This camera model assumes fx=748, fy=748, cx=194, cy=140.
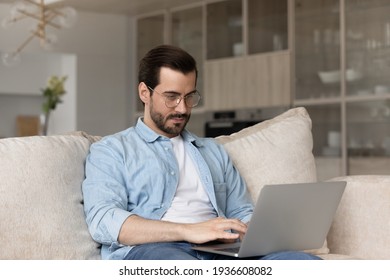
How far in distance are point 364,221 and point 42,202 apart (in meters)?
1.20

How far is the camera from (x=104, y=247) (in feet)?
7.50

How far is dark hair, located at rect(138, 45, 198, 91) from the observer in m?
2.42

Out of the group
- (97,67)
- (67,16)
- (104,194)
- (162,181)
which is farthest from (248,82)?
(104,194)

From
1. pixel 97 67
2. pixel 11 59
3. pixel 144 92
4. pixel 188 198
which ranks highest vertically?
pixel 97 67

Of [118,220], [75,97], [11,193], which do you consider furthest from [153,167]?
[75,97]

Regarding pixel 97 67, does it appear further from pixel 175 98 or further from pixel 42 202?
pixel 42 202

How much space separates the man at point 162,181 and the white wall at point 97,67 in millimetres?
6338

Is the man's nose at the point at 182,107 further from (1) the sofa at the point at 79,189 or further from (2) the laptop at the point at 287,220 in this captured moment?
(2) the laptop at the point at 287,220

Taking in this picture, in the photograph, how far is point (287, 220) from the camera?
2070mm

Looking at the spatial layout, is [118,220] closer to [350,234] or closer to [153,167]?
[153,167]

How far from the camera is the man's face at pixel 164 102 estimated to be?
7.90ft

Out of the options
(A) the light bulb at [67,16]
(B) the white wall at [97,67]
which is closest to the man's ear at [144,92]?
(A) the light bulb at [67,16]

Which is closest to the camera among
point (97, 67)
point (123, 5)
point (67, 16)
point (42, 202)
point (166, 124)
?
point (42, 202)

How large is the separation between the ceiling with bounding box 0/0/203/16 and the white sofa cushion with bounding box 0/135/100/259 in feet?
19.4
